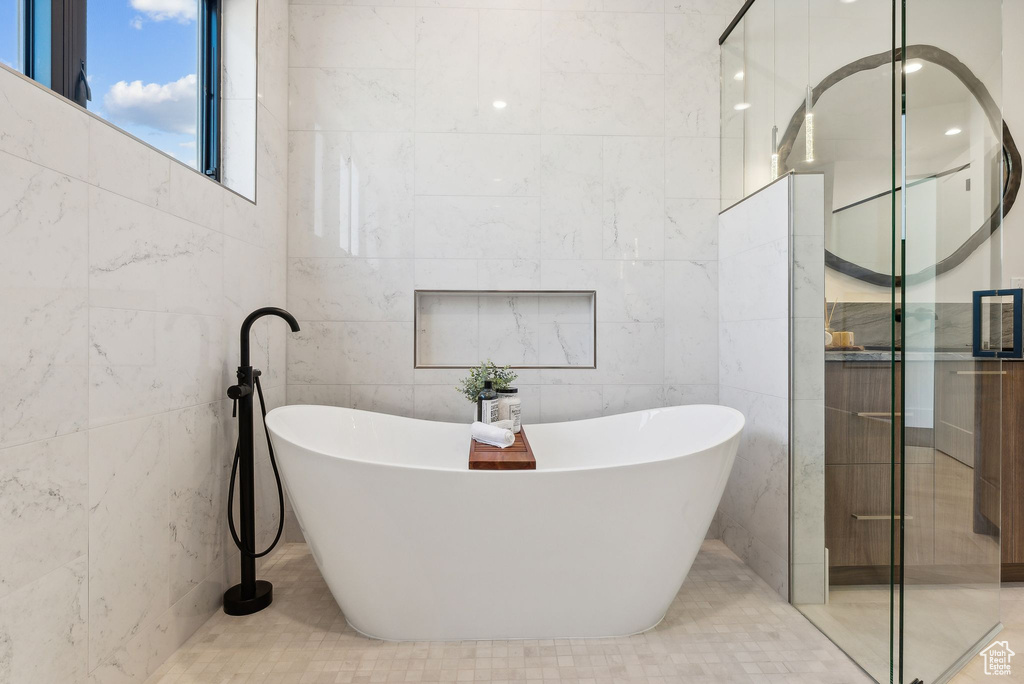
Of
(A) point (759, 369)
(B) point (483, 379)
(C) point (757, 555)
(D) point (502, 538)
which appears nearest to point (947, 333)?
(A) point (759, 369)

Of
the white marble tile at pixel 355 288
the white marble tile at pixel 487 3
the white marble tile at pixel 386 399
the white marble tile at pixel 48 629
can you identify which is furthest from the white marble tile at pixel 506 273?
the white marble tile at pixel 48 629

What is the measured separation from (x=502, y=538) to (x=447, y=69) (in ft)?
7.09

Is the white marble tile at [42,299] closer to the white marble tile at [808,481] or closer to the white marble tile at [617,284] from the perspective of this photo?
the white marble tile at [617,284]

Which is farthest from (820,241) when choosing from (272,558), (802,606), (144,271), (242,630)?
(272,558)

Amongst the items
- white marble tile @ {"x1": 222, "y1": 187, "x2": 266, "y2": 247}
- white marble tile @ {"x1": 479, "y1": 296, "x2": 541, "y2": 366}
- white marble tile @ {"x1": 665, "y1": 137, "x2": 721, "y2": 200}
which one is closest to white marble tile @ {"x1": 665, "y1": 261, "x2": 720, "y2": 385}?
white marble tile @ {"x1": 665, "y1": 137, "x2": 721, "y2": 200}

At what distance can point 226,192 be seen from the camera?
1943 millimetres

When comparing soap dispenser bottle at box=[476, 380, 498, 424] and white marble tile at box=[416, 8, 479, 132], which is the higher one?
white marble tile at box=[416, 8, 479, 132]

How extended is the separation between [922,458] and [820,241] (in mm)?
752

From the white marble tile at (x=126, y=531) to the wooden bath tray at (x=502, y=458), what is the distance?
3.03 ft

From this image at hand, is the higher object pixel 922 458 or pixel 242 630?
pixel 922 458

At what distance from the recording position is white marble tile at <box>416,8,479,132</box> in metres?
2.52

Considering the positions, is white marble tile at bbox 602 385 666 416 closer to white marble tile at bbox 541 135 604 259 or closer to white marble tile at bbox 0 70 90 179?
white marble tile at bbox 541 135 604 259

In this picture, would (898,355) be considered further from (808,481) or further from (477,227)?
(477,227)

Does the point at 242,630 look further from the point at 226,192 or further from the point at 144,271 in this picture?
the point at 226,192
